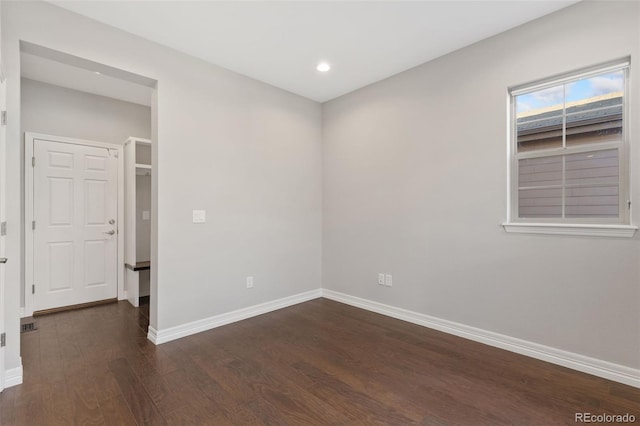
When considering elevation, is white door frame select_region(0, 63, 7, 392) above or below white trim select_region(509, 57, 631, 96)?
below

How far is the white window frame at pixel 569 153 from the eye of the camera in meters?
2.20

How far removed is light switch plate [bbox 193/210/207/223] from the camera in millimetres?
3129

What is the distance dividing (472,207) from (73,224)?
4742 millimetres

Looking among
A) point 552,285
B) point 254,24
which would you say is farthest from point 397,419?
point 254,24

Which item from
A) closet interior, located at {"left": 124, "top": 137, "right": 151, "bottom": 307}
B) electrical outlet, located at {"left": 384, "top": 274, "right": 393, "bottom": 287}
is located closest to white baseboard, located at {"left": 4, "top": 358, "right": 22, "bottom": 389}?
closet interior, located at {"left": 124, "top": 137, "right": 151, "bottom": 307}

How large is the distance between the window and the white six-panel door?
4886 mm

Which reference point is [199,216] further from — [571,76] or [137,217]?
[571,76]

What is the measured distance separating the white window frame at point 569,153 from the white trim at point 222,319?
103 inches

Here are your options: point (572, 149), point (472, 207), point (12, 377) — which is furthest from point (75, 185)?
point (572, 149)

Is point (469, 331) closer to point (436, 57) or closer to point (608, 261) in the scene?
point (608, 261)

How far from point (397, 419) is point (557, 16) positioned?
3.22 meters

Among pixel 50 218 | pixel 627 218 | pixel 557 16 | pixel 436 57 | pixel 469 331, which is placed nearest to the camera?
pixel 627 218

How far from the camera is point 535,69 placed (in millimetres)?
2537

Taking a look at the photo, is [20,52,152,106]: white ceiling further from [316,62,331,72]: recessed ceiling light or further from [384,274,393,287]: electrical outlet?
[384,274,393,287]: electrical outlet
